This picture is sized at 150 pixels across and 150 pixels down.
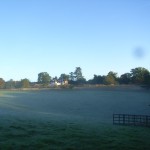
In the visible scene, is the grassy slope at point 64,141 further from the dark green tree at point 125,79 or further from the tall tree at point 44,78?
the tall tree at point 44,78

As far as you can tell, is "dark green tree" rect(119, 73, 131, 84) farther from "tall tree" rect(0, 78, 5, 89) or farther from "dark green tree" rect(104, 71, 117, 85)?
"tall tree" rect(0, 78, 5, 89)

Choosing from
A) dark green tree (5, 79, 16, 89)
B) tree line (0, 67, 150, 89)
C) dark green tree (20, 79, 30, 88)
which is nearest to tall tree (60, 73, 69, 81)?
tree line (0, 67, 150, 89)

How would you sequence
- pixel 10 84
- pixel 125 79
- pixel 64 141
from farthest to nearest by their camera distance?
pixel 10 84
pixel 125 79
pixel 64 141

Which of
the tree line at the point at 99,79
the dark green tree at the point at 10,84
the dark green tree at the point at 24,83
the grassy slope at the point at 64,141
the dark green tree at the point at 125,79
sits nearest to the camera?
the grassy slope at the point at 64,141

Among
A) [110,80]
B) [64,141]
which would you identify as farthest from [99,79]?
[64,141]

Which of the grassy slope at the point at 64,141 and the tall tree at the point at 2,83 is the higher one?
the tall tree at the point at 2,83

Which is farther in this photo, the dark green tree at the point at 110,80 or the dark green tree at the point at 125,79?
the dark green tree at the point at 125,79

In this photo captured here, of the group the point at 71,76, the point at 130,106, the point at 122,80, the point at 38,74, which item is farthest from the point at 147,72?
the point at 38,74

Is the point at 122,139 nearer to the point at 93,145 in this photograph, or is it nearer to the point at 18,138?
the point at 93,145

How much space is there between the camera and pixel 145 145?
60.9ft

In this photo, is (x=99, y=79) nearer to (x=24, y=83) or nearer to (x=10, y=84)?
(x=24, y=83)

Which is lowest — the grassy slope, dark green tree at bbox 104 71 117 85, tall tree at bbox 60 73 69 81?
the grassy slope

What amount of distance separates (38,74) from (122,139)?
15838cm

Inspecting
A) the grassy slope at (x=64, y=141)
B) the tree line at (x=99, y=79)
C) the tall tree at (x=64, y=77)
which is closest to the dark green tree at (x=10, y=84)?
the tree line at (x=99, y=79)
